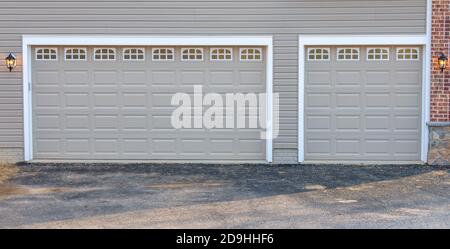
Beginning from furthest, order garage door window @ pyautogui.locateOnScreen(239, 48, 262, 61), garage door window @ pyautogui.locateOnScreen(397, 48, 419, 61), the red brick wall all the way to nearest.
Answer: garage door window @ pyautogui.locateOnScreen(239, 48, 262, 61), garage door window @ pyautogui.locateOnScreen(397, 48, 419, 61), the red brick wall

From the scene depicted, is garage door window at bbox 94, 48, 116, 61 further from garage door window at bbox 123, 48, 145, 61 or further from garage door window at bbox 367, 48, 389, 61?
garage door window at bbox 367, 48, 389, 61

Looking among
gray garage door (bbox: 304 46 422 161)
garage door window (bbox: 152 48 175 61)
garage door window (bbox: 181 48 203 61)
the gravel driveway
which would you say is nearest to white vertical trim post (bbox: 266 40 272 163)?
the gravel driveway

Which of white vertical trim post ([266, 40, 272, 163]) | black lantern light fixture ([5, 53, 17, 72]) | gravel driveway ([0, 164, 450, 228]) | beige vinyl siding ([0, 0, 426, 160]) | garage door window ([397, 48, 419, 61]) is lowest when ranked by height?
gravel driveway ([0, 164, 450, 228])

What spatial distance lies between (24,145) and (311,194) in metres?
6.05

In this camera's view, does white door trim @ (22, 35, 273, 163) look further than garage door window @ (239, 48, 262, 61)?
No

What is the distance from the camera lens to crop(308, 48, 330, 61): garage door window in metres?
11.0

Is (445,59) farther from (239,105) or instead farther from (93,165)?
(93,165)

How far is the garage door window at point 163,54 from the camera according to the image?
Result: 436 inches

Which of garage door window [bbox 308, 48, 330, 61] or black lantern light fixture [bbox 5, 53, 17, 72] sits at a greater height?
garage door window [bbox 308, 48, 330, 61]

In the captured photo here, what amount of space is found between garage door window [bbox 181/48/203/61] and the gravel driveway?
2126 millimetres

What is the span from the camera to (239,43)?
1090 cm

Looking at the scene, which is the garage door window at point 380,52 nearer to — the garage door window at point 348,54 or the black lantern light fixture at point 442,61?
the garage door window at point 348,54

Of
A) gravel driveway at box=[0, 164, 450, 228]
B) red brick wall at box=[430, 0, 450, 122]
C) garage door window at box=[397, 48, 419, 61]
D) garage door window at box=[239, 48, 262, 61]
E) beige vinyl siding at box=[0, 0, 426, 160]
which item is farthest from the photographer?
garage door window at box=[239, 48, 262, 61]
